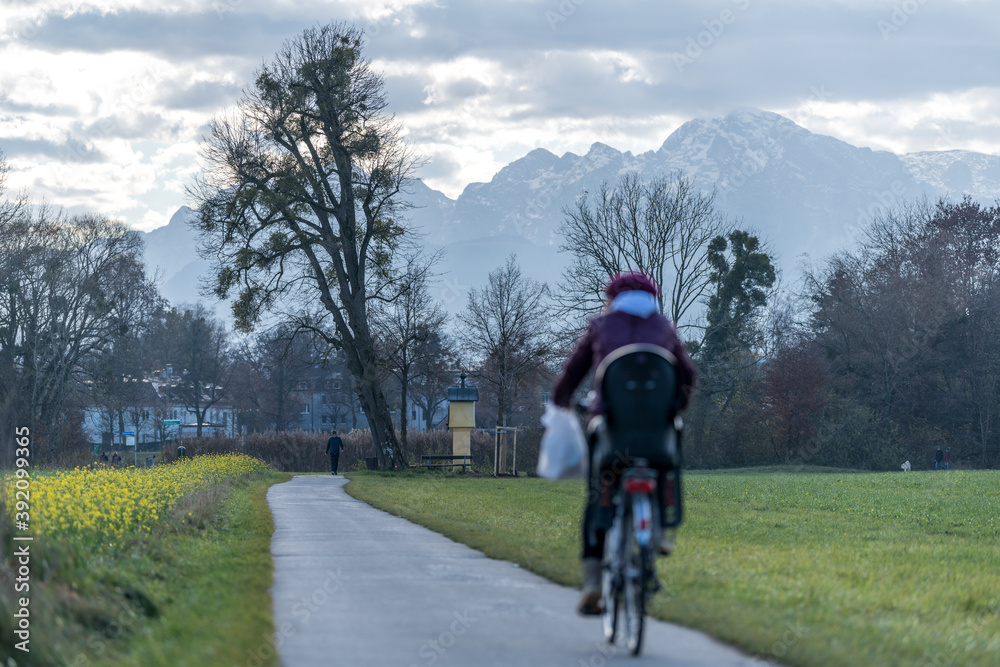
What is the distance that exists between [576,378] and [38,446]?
45969mm

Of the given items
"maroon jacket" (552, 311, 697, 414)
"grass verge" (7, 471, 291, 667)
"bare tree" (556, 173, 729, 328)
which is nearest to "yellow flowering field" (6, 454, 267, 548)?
"grass verge" (7, 471, 291, 667)

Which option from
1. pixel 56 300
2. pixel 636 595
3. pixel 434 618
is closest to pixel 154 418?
pixel 56 300

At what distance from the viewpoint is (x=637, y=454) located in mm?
5500

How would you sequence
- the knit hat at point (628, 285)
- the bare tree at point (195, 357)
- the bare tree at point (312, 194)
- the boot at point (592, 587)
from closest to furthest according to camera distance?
the boot at point (592, 587) < the knit hat at point (628, 285) < the bare tree at point (312, 194) < the bare tree at point (195, 357)

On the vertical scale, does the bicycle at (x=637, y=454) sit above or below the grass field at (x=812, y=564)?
above

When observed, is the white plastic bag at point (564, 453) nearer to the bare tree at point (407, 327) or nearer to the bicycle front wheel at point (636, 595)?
the bicycle front wheel at point (636, 595)

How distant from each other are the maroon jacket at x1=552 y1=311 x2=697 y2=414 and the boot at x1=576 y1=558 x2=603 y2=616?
0.92m

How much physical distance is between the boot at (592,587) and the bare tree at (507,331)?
1884 inches

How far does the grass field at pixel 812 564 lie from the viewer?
6227 mm

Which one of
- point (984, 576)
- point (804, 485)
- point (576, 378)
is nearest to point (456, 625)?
point (576, 378)

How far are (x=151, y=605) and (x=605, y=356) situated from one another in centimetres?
362

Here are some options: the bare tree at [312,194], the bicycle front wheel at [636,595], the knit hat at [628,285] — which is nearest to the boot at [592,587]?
the bicycle front wheel at [636,595]

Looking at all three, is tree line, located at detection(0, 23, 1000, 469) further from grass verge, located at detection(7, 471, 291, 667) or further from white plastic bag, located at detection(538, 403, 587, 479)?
white plastic bag, located at detection(538, 403, 587, 479)

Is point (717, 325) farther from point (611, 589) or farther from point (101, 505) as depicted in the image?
point (611, 589)
